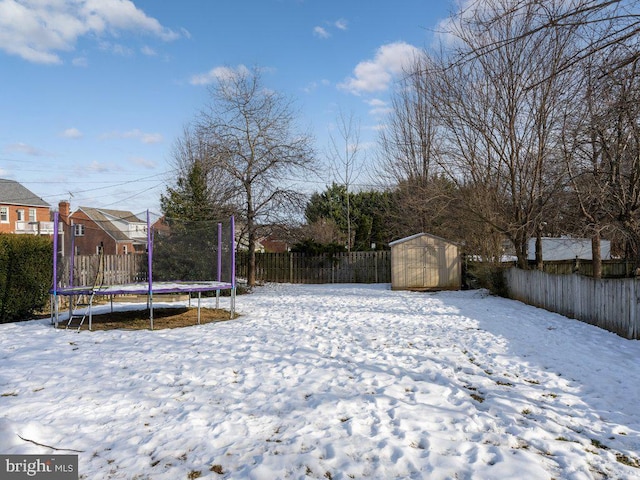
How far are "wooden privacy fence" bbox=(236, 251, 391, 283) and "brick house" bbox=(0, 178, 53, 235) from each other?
23912 millimetres

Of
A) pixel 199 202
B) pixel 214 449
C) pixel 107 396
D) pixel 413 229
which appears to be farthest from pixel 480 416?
pixel 413 229

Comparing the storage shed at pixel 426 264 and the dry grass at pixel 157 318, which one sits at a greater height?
the storage shed at pixel 426 264

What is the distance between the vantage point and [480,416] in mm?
4113

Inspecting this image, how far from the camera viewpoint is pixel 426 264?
1909 centimetres

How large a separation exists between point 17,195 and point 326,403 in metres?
43.9

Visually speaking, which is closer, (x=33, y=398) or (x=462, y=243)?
(x=33, y=398)

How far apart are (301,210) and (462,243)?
696cm

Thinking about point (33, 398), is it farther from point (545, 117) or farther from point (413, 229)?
point (413, 229)

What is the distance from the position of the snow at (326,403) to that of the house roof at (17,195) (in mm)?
36765

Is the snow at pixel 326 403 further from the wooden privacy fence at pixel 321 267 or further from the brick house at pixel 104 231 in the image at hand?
the wooden privacy fence at pixel 321 267

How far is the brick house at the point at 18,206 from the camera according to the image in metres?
37.8
